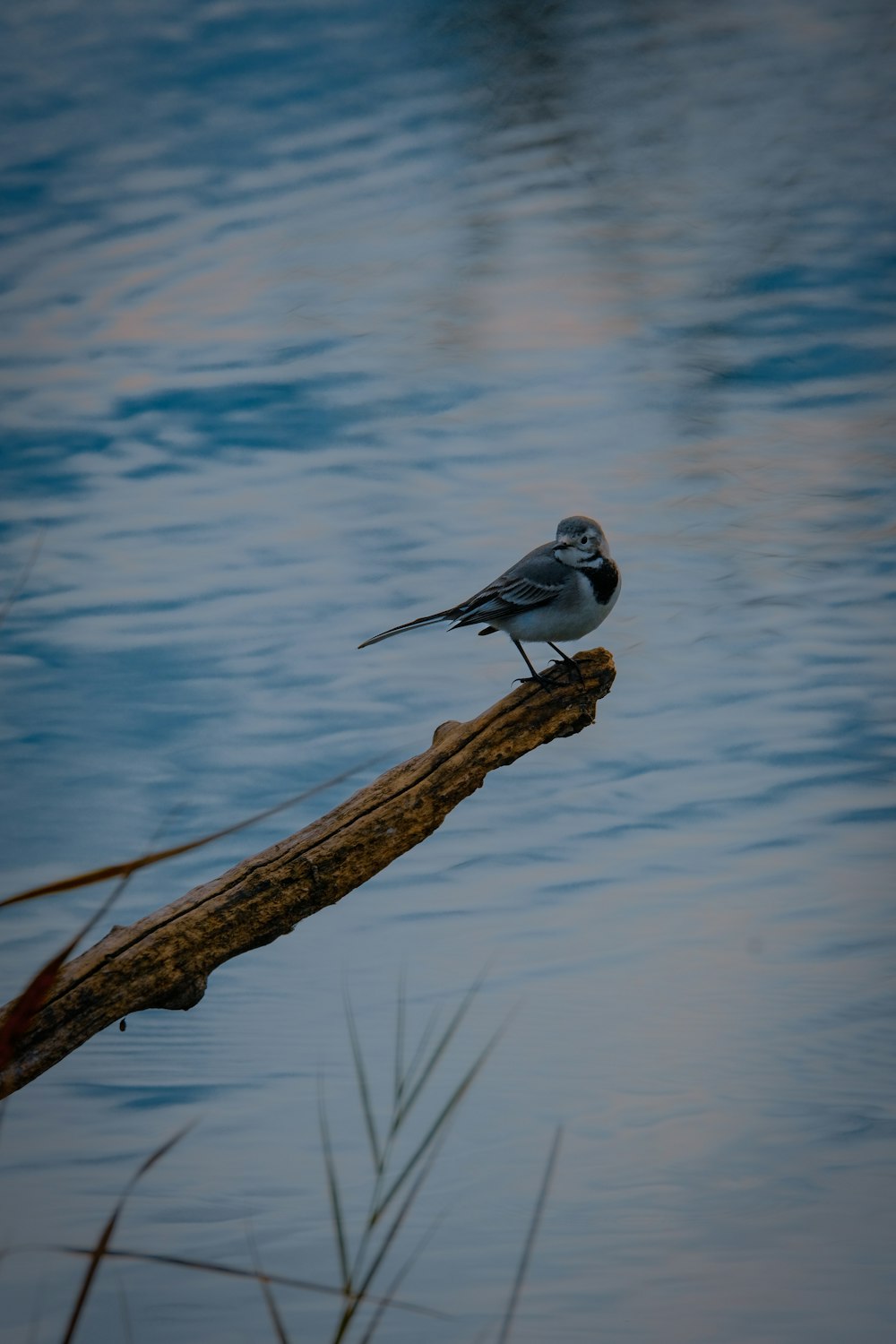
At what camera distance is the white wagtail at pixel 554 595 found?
3.20 m

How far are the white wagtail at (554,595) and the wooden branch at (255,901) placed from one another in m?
0.39

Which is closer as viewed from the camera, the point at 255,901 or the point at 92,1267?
the point at 92,1267

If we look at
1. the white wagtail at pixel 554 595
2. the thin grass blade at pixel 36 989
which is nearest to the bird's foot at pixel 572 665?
the white wagtail at pixel 554 595

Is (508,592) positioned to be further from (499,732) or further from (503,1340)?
(503,1340)

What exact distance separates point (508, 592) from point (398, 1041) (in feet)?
6.60

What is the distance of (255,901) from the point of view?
2.59 m

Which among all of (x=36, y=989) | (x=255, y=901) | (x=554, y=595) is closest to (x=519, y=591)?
(x=554, y=595)

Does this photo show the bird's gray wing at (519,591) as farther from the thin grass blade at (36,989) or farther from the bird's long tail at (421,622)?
the thin grass blade at (36,989)

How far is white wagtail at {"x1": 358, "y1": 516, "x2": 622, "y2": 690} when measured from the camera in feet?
10.5

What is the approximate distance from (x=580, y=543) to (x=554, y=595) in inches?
7.8

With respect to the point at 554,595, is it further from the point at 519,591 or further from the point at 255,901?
the point at 255,901

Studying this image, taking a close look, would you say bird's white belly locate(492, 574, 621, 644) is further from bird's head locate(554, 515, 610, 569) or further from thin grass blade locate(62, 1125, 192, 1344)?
thin grass blade locate(62, 1125, 192, 1344)

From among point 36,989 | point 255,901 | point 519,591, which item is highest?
point 36,989

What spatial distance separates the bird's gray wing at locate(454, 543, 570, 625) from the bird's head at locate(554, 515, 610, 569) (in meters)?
0.03
